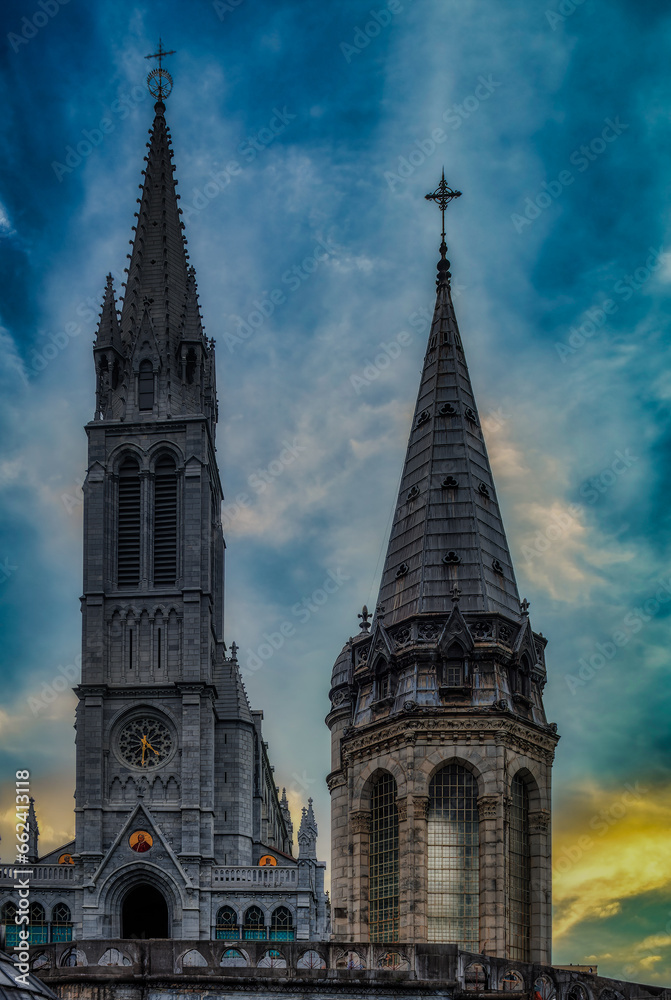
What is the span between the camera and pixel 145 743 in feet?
339

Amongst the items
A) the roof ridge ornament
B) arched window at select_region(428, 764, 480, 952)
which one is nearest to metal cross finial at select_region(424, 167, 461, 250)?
the roof ridge ornament

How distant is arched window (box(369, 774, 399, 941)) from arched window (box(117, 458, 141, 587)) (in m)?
41.4

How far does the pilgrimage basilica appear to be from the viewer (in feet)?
146

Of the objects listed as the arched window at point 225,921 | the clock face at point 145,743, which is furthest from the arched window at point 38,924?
the clock face at point 145,743

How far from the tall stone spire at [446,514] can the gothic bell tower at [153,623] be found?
31.7 metres

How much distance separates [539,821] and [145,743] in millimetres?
40542

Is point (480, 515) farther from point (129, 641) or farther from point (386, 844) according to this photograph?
point (129, 641)

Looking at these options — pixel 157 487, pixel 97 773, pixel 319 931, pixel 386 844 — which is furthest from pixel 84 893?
pixel 386 844

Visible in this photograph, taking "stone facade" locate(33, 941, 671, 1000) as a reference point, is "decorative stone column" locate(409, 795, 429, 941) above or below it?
above

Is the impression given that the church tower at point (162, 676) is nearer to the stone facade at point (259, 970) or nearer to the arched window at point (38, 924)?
the arched window at point (38, 924)

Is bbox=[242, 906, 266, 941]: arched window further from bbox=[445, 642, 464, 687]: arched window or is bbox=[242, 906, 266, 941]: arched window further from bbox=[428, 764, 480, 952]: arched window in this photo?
bbox=[445, 642, 464, 687]: arched window

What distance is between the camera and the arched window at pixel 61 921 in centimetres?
9831

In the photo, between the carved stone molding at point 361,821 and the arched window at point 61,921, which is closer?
the carved stone molding at point 361,821

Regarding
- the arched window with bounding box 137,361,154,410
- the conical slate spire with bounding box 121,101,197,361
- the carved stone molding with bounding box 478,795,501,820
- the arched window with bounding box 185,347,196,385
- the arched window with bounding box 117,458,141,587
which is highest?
the conical slate spire with bounding box 121,101,197,361
